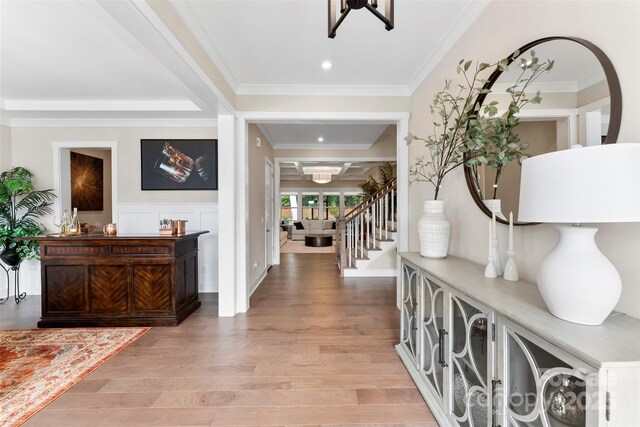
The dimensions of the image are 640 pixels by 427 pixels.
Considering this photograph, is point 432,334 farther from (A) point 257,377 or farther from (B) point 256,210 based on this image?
(B) point 256,210

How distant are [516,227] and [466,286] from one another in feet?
1.77

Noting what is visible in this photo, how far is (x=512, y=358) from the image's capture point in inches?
43.7

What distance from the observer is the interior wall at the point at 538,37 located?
104 centimetres

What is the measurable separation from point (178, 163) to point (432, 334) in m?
4.05

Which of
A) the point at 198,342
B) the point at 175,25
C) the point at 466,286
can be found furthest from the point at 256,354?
the point at 175,25

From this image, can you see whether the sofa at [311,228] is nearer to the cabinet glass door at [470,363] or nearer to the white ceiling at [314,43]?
the white ceiling at [314,43]

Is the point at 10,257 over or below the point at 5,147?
below

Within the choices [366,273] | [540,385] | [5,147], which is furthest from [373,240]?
[5,147]

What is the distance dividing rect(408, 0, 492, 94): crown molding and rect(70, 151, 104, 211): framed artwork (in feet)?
18.8

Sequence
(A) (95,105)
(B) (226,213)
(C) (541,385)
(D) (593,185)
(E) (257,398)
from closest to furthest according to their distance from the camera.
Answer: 1. (D) (593,185)
2. (C) (541,385)
3. (E) (257,398)
4. (B) (226,213)
5. (A) (95,105)

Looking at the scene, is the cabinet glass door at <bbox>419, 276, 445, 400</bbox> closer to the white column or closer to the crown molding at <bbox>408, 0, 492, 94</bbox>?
the crown molding at <bbox>408, 0, 492, 94</bbox>

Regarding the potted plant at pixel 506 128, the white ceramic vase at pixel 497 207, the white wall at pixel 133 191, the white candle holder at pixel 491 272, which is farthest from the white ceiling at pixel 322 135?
the white candle holder at pixel 491 272

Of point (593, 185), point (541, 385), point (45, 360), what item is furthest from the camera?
point (45, 360)

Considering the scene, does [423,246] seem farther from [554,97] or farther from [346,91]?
[346,91]
